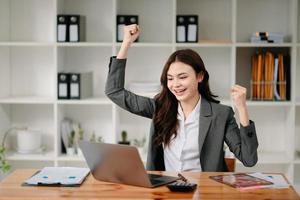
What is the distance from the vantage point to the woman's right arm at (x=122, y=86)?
2896mm

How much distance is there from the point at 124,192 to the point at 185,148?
68 cm

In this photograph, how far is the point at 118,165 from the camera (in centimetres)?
240

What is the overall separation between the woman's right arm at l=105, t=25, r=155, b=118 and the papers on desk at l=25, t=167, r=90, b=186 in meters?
0.52

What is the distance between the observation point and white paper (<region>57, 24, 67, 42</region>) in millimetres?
4289

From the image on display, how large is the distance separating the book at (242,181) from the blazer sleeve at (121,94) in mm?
682

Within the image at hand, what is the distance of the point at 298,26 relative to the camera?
4.54 meters

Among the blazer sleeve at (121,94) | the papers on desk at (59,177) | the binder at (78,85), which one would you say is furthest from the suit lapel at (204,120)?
the binder at (78,85)

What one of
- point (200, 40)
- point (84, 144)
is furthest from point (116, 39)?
point (84, 144)

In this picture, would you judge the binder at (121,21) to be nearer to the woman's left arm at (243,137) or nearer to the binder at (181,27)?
the binder at (181,27)

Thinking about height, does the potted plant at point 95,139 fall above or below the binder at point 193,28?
below

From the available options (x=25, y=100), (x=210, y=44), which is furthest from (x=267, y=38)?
(x=25, y=100)

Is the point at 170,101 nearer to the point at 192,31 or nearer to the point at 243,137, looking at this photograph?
the point at 243,137

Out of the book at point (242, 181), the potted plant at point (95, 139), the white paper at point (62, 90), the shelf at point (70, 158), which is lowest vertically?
the shelf at point (70, 158)

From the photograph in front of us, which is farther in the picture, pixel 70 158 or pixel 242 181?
pixel 70 158
